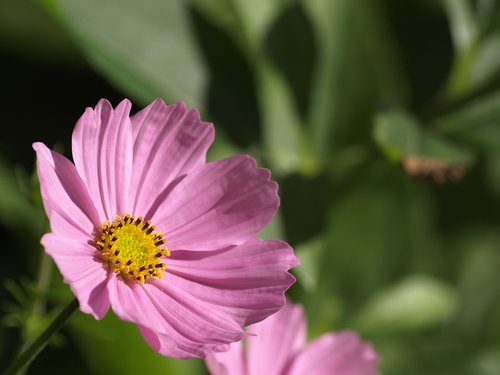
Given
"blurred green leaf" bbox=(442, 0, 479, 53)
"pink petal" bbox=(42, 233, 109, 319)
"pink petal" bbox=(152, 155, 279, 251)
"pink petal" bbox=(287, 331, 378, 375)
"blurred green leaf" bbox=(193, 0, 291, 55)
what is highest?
"blurred green leaf" bbox=(442, 0, 479, 53)

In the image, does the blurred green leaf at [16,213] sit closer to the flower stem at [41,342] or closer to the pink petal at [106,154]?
the pink petal at [106,154]

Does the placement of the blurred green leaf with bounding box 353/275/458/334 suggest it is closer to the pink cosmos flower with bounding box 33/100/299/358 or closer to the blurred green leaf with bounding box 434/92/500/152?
the blurred green leaf with bounding box 434/92/500/152

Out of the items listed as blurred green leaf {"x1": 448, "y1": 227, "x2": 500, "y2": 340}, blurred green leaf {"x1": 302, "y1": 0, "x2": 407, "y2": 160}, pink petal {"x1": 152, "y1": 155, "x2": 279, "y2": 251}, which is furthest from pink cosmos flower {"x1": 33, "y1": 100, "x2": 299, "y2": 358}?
blurred green leaf {"x1": 448, "y1": 227, "x2": 500, "y2": 340}

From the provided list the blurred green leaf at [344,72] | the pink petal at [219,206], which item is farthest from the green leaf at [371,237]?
the pink petal at [219,206]

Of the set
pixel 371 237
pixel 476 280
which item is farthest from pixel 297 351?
pixel 476 280

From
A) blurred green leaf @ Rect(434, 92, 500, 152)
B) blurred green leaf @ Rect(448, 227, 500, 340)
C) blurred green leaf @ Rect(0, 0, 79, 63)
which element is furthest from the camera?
blurred green leaf @ Rect(448, 227, 500, 340)

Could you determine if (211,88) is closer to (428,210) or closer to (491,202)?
(428,210)

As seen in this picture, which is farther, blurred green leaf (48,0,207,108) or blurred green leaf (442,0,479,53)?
blurred green leaf (442,0,479,53)

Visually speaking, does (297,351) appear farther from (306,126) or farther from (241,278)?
(306,126)
